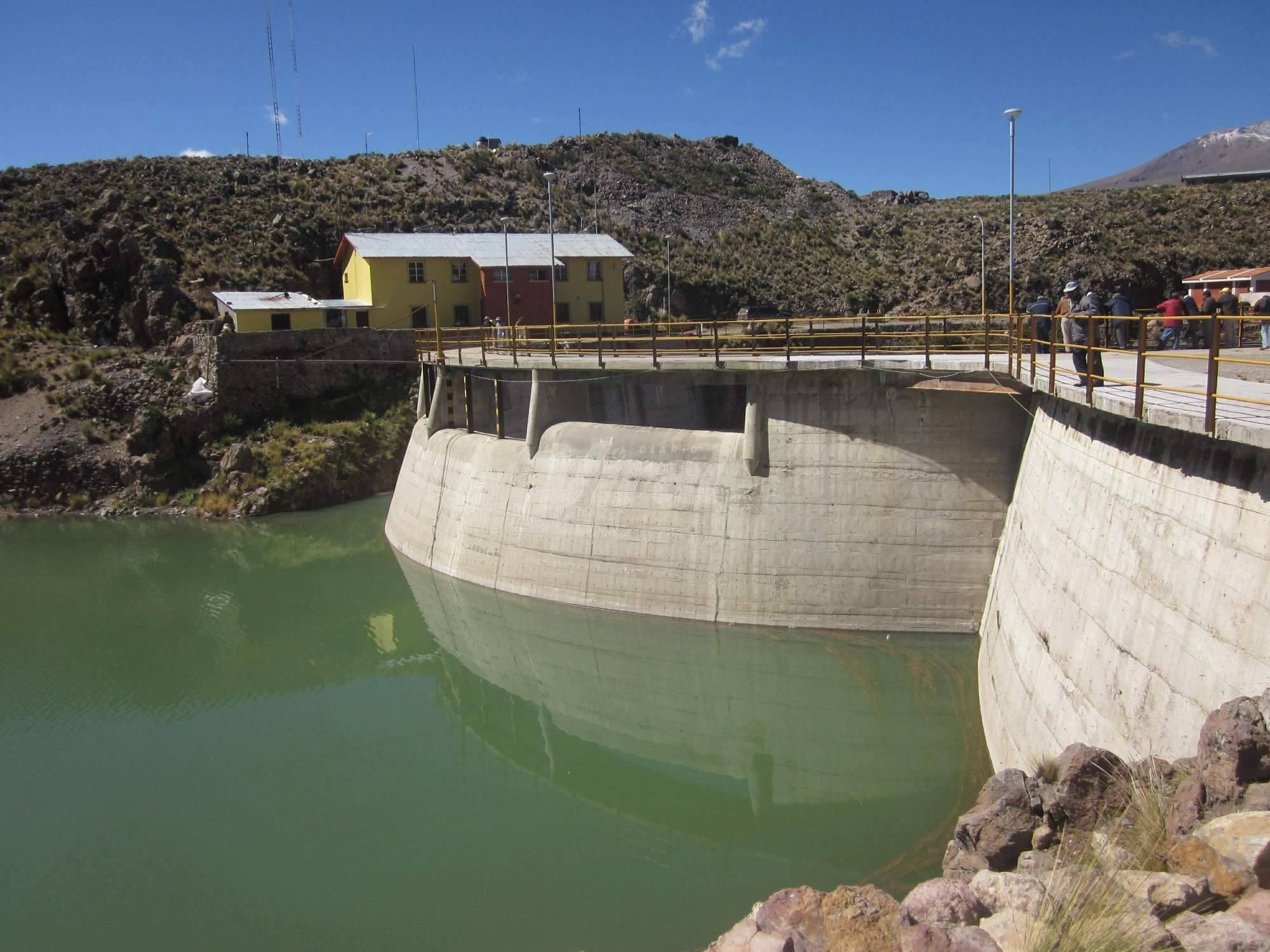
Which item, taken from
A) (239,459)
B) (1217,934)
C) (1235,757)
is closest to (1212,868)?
(1217,934)

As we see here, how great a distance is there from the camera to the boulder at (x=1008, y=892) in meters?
6.91

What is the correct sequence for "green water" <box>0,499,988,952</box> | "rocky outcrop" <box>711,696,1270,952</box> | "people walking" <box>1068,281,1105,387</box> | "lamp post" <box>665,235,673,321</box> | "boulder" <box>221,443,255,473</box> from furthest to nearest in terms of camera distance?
"lamp post" <box>665,235,673,321</box>
"boulder" <box>221,443,255,473</box>
"green water" <box>0,499,988,952</box>
"people walking" <box>1068,281,1105,387</box>
"rocky outcrop" <box>711,696,1270,952</box>

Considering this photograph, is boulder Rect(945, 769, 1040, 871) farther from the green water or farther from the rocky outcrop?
the green water

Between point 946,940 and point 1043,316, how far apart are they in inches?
470

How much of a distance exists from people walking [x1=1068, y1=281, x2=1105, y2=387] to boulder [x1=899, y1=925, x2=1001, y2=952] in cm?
793

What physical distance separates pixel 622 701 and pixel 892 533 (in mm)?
6558

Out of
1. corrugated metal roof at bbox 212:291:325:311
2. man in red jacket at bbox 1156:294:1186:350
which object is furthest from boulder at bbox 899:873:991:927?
corrugated metal roof at bbox 212:291:325:311

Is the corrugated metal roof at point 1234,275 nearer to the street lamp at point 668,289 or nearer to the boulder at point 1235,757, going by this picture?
the street lamp at point 668,289

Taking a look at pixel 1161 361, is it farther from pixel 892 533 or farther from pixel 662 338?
pixel 662 338

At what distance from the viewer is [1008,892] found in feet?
23.5

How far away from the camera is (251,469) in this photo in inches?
1452

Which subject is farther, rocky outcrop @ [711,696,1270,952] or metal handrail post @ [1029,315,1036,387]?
metal handrail post @ [1029,315,1036,387]

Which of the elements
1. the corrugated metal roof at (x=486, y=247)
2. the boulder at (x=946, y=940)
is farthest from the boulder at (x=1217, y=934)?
the corrugated metal roof at (x=486, y=247)

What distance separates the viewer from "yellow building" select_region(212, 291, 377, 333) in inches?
1570
